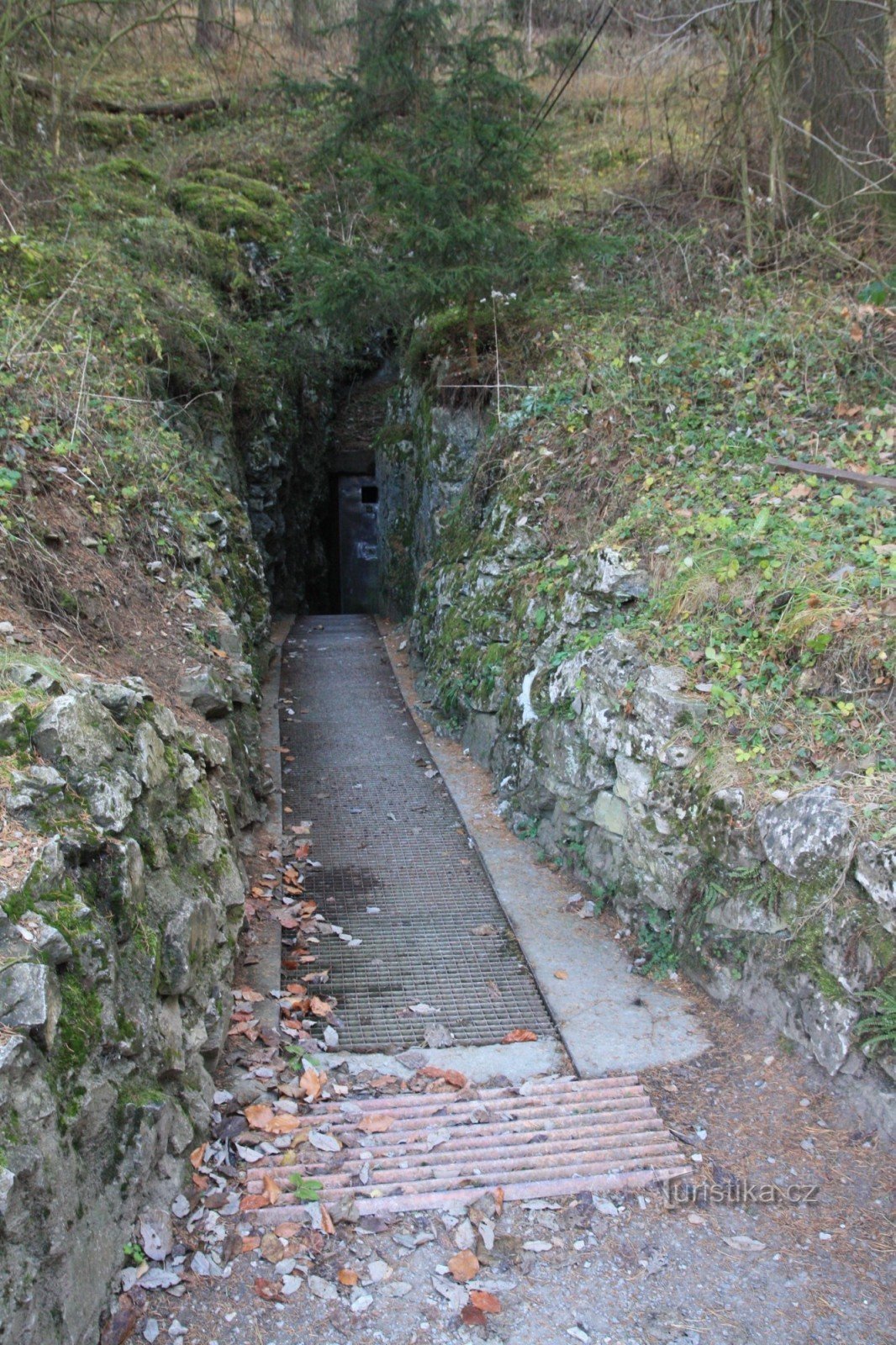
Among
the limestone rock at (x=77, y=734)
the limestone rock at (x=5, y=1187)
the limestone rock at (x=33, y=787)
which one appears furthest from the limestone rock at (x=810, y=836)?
the limestone rock at (x=5, y=1187)

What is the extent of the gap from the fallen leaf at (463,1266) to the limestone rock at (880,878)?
213 centimetres

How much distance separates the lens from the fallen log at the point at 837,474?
5.60 m

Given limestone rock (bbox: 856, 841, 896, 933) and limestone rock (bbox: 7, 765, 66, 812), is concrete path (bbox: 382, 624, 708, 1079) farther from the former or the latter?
limestone rock (bbox: 7, 765, 66, 812)

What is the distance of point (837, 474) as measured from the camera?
5.86 metres

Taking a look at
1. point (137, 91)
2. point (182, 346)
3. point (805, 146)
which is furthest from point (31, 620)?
point (137, 91)

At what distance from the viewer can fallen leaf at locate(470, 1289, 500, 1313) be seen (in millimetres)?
3025

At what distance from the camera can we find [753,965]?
446cm

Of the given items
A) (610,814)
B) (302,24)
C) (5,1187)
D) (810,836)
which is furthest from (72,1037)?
(302,24)

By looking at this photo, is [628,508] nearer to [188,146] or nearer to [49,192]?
[49,192]

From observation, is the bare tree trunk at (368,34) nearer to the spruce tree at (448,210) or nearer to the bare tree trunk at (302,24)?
the spruce tree at (448,210)

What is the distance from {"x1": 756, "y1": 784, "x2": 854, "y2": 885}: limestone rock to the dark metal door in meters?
13.4

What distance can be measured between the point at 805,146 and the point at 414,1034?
34.8 feet

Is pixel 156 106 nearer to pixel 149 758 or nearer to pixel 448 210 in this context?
pixel 448 210

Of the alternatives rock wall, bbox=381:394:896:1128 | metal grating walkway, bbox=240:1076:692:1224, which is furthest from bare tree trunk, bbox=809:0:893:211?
metal grating walkway, bbox=240:1076:692:1224
